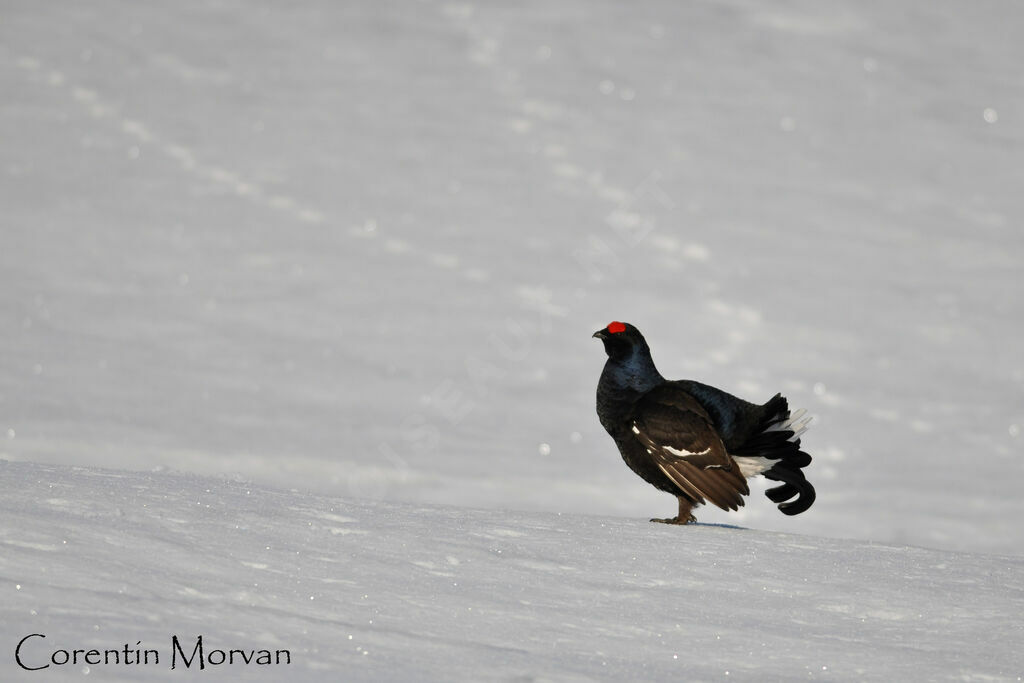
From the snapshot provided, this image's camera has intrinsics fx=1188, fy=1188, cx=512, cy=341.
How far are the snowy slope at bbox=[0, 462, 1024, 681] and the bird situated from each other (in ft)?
2.57

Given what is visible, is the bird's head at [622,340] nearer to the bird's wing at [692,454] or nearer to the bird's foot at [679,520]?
the bird's wing at [692,454]

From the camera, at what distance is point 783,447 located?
21.7ft

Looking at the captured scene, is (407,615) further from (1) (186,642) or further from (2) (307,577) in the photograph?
(1) (186,642)

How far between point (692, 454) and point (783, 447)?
626 mm

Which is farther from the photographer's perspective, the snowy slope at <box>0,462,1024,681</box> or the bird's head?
the bird's head

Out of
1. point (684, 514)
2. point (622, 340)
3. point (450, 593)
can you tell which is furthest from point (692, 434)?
point (450, 593)

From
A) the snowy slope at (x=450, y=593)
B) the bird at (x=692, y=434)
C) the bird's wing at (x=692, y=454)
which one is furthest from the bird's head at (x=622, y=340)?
the snowy slope at (x=450, y=593)

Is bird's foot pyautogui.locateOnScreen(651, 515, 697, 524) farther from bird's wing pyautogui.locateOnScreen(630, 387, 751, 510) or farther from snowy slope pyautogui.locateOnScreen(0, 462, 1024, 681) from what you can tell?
snowy slope pyautogui.locateOnScreen(0, 462, 1024, 681)

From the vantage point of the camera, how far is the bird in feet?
20.7

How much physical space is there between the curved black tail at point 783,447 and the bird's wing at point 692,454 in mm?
278

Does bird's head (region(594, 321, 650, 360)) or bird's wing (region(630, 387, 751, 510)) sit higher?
bird's head (region(594, 321, 650, 360))

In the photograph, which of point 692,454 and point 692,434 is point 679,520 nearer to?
point 692,454

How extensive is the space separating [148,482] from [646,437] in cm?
261

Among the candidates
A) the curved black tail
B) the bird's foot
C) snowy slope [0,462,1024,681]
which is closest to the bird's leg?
the bird's foot
